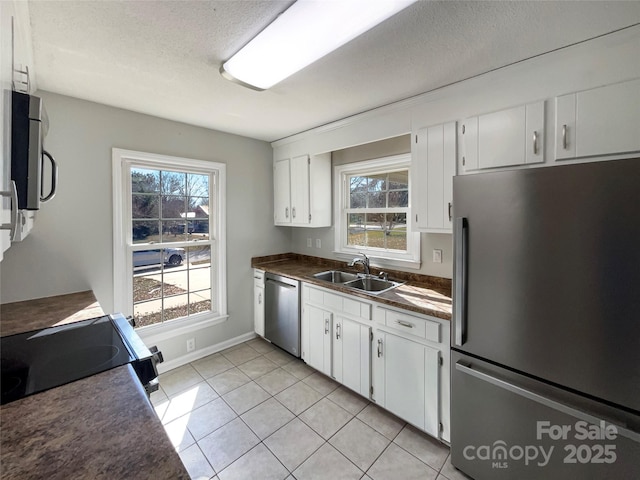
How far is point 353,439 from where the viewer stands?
1855 mm

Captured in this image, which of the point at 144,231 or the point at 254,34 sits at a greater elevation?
the point at 254,34

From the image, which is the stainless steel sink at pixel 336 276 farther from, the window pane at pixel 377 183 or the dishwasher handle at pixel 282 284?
the window pane at pixel 377 183

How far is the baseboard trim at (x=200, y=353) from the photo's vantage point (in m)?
2.64

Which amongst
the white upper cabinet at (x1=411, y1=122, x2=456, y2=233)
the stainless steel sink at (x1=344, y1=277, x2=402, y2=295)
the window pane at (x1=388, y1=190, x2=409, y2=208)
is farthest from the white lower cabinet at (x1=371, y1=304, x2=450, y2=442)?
the window pane at (x1=388, y1=190, x2=409, y2=208)

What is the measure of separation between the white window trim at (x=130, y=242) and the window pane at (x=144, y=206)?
6 centimetres

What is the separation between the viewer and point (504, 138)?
1669 millimetres

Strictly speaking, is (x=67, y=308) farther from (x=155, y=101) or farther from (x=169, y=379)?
(x=155, y=101)

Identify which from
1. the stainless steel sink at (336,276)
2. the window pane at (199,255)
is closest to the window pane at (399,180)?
the stainless steel sink at (336,276)

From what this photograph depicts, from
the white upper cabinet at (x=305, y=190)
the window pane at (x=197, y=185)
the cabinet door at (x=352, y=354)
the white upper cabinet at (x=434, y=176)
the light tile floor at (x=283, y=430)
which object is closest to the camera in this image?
the light tile floor at (x=283, y=430)

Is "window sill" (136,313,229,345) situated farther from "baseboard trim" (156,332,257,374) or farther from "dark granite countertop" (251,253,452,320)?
"dark granite countertop" (251,253,452,320)

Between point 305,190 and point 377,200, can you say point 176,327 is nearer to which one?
point 305,190

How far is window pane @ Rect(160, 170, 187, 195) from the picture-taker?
2.62 meters

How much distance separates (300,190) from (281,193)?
33 centimetres

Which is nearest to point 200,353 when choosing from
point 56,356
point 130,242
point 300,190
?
point 130,242
